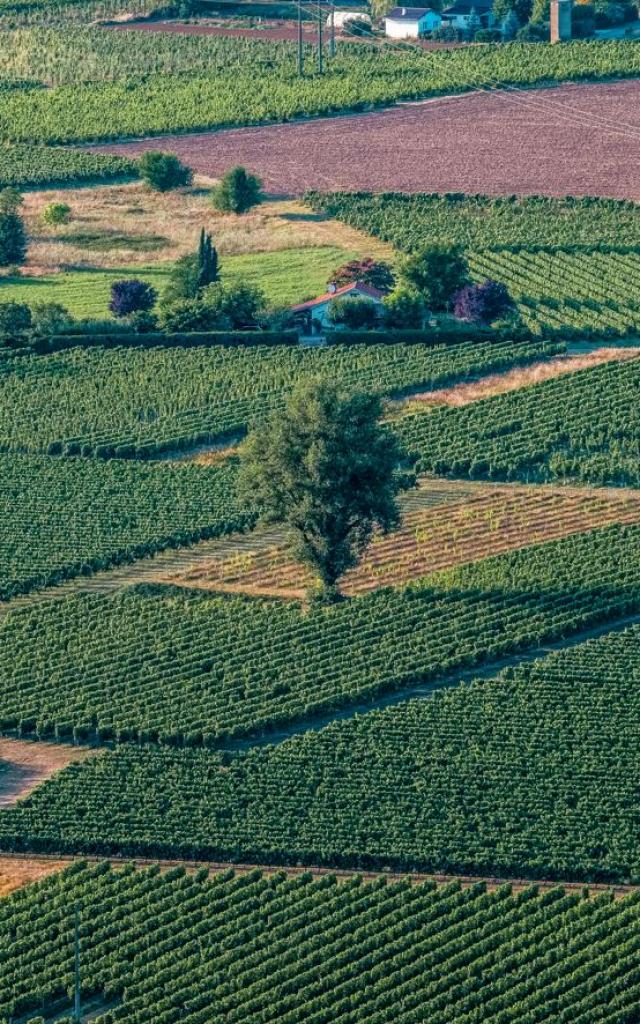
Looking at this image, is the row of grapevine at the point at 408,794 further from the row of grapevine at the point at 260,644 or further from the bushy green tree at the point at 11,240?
the bushy green tree at the point at 11,240

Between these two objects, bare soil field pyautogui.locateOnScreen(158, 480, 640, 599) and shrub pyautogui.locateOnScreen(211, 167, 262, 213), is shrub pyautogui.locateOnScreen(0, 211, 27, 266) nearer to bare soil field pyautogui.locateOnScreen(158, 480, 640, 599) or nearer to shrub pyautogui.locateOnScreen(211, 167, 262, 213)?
shrub pyautogui.locateOnScreen(211, 167, 262, 213)

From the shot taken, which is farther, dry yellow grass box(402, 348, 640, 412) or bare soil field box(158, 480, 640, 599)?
dry yellow grass box(402, 348, 640, 412)

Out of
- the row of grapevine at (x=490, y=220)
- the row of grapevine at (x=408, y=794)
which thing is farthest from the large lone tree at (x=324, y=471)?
the row of grapevine at (x=490, y=220)

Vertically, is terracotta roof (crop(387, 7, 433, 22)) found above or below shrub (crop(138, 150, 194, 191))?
above

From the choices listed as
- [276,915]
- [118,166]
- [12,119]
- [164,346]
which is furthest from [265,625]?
[12,119]

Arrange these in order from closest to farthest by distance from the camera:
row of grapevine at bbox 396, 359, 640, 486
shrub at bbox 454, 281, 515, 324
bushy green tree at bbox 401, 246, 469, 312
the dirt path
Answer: the dirt path < row of grapevine at bbox 396, 359, 640, 486 < shrub at bbox 454, 281, 515, 324 < bushy green tree at bbox 401, 246, 469, 312

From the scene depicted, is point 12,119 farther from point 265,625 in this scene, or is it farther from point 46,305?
point 265,625

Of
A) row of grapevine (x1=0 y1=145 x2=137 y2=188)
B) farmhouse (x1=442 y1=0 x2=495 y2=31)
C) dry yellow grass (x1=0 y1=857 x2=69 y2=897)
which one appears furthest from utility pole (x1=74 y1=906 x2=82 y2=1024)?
farmhouse (x1=442 y1=0 x2=495 y2=31)

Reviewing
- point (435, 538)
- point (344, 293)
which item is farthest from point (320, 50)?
point (435, 538)
